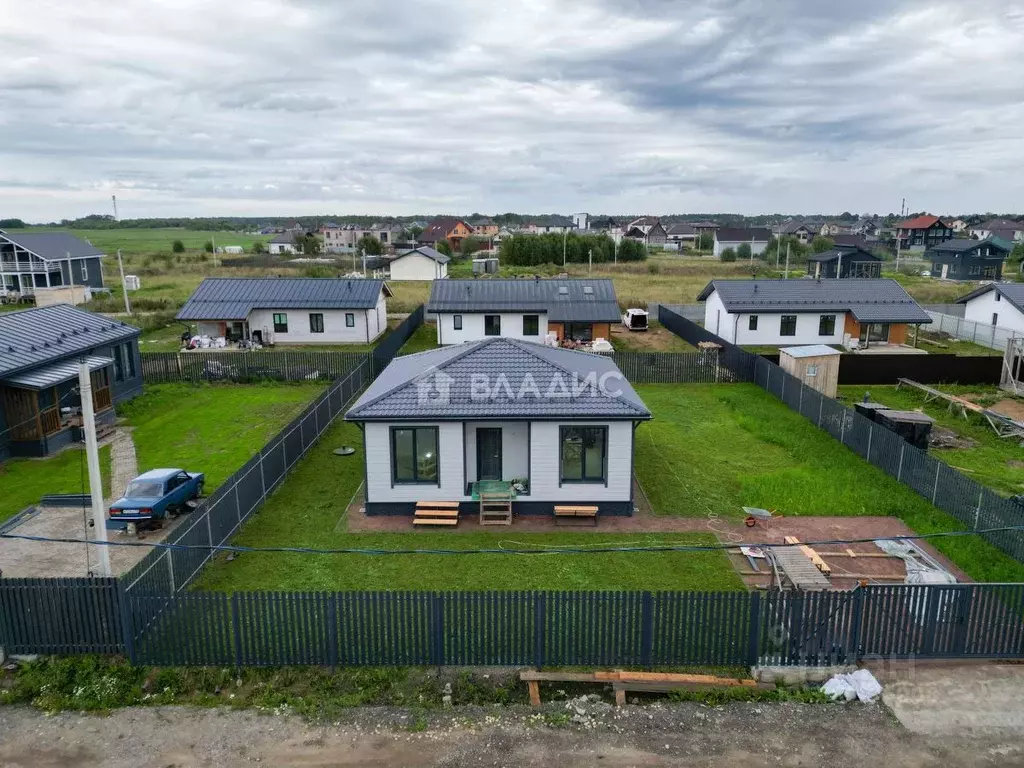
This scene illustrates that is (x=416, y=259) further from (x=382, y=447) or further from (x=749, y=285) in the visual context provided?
(x=382, y=447)

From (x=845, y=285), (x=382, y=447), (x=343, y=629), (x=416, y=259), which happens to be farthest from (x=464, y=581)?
(x=416, y=259)

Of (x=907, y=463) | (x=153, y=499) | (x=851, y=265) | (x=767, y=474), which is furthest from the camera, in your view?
(x=851, y=265)

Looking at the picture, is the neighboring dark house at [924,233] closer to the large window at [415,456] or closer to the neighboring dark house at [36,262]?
the neighboring dark house at [36,262]

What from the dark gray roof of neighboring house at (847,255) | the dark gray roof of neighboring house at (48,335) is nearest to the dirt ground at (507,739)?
the dark gray roof of neighboring house at (48,335)

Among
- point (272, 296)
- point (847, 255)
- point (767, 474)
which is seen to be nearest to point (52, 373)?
point (272, 296)

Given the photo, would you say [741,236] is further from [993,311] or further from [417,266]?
[993,311]
